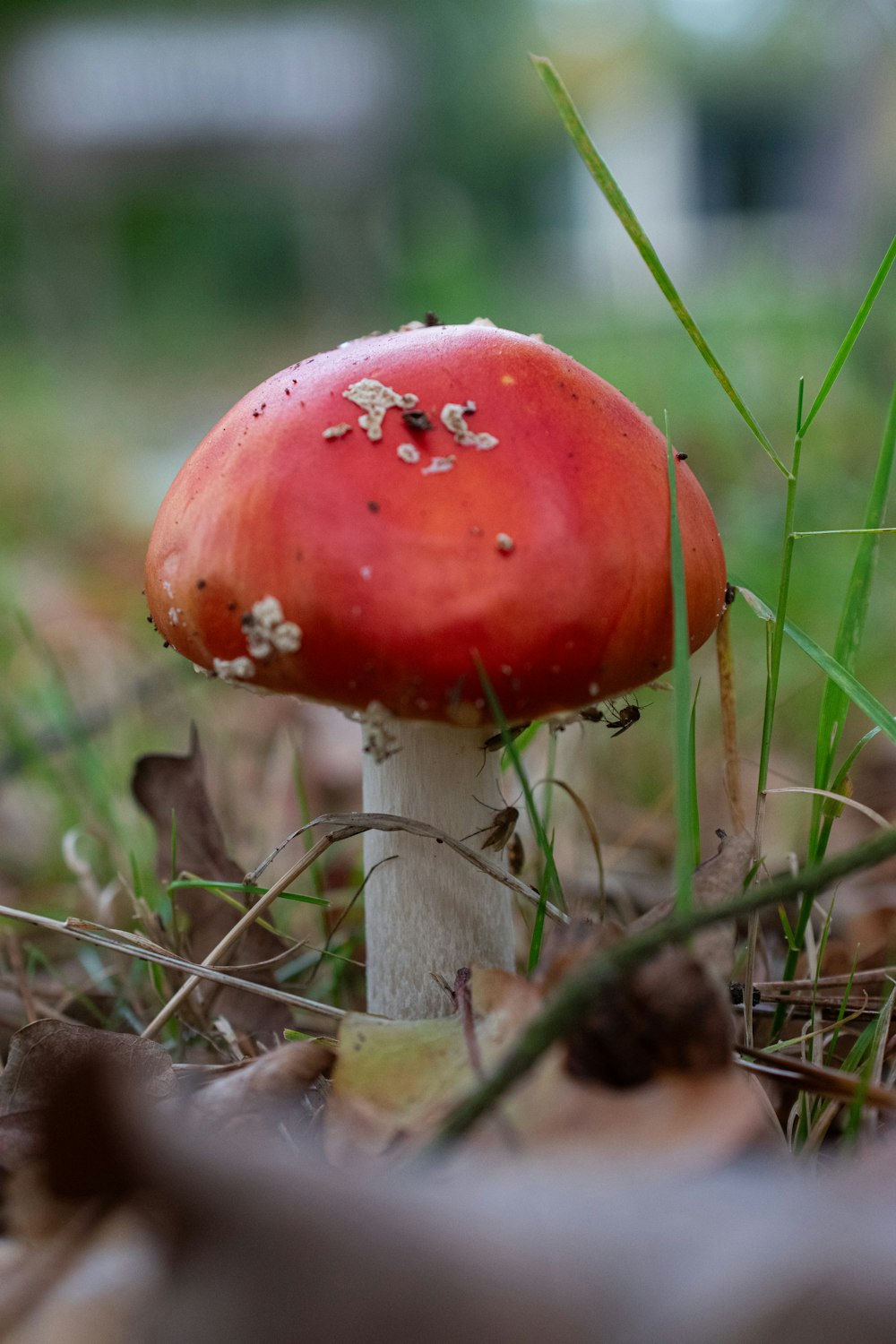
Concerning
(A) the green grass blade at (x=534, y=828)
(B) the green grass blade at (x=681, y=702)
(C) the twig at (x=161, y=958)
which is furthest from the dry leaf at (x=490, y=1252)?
(C) the twig at (x=161, y=958)

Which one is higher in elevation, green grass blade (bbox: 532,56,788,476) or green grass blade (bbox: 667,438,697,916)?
green grass blade (bbox: 532,56,788,476)

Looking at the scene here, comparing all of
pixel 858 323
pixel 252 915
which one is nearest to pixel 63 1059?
pixel 252 915

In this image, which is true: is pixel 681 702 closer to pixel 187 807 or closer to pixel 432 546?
pixel 432 546

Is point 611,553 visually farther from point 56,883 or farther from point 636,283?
point 636,283

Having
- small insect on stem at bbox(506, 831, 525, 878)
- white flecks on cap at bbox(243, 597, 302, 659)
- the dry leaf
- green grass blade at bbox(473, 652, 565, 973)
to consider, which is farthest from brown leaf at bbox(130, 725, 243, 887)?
the dry leaf

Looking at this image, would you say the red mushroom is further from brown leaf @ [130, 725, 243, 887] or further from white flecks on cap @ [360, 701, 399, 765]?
brown leaf @ [130, 725, 243, 887]

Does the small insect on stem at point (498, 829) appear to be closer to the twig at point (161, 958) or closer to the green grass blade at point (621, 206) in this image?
the twig at point (161, 958)
